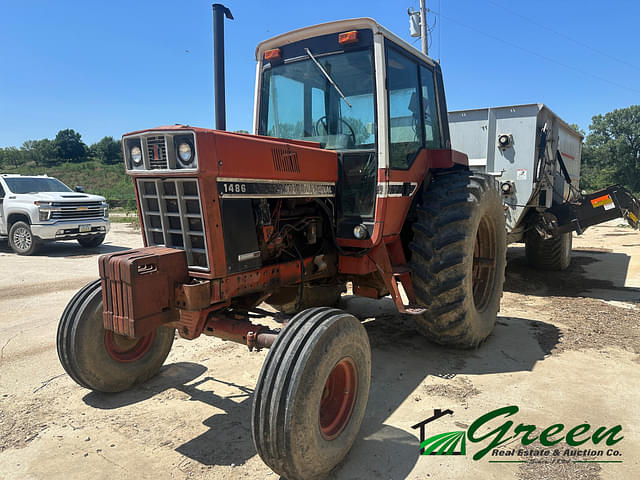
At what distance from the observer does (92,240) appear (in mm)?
11734

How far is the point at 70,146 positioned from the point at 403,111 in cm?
6729

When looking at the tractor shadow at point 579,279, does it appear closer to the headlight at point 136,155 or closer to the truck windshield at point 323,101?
the truck windshield at point 323,101

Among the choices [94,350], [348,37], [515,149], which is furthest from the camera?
[515,149]

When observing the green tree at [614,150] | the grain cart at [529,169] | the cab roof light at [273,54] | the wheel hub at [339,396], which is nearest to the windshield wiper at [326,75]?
the cab roof light at [273,54]

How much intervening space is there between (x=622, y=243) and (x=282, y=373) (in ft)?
43.3

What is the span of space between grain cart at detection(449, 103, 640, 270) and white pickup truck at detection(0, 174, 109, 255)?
337 inches

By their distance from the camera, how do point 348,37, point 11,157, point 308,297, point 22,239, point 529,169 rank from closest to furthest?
point 348,37 → point 308,297 → point 529,169 → point 22,239 → point 11,157

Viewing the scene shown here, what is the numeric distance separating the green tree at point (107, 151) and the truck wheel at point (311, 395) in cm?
5985

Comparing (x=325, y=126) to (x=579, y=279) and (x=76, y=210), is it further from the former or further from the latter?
(x=76, y=210)

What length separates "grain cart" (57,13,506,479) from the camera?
2.67m

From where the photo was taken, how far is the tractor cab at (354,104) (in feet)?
12.2

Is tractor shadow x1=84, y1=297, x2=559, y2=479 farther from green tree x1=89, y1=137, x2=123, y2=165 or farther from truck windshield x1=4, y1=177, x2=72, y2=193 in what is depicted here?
green tree x1=89, y1=137, x2=123, y2=165

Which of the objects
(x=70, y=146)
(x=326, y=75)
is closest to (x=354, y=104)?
(x=326, y=75)

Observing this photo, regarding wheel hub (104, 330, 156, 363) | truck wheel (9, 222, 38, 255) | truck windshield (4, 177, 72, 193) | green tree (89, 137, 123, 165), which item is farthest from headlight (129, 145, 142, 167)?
green tree (89, 137, 123, 165)
